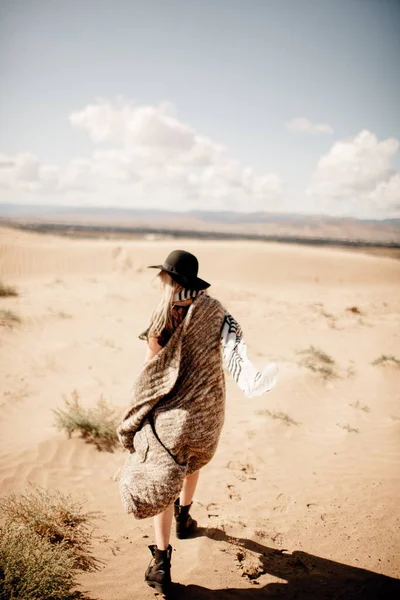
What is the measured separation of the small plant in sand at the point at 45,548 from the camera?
2092mm

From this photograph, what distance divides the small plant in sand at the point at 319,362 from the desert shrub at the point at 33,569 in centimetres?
535

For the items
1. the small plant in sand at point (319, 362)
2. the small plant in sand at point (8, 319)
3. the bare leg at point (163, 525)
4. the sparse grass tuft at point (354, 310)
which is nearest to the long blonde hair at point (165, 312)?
the bare leg at point (163, 525)

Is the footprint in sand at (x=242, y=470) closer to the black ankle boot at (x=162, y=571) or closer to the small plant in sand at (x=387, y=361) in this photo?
the black ankle boot at (x=162, y=571)

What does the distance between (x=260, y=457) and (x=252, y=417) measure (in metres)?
0.97

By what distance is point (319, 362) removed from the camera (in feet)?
23.3

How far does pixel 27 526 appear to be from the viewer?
252cm

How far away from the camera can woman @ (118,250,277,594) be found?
1918 mm

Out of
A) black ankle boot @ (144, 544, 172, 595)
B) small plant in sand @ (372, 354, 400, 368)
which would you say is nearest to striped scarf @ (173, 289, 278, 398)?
black ankle boot @ (144, 544, 172, 595)

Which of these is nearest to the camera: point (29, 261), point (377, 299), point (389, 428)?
point (389, 428)

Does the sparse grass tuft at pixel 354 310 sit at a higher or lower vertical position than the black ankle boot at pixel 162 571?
higher

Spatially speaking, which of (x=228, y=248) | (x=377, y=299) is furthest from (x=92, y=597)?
(x=228, y=248)

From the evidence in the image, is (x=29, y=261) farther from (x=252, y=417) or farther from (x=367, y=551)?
(x=367, y=551)

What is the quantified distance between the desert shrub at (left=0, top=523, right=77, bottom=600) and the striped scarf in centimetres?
182

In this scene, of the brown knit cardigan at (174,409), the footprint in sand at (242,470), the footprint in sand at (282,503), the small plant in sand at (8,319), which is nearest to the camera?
the brown knit cardigan at (174,409)
